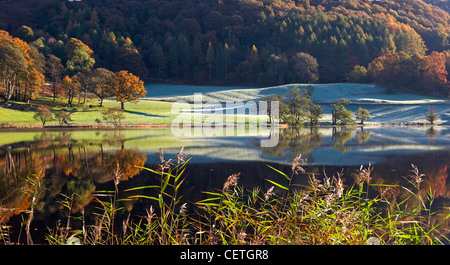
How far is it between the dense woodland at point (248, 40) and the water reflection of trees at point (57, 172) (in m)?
56.6

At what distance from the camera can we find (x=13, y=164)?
12617mm

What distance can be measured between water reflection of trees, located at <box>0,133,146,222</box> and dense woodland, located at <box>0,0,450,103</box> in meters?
56.6

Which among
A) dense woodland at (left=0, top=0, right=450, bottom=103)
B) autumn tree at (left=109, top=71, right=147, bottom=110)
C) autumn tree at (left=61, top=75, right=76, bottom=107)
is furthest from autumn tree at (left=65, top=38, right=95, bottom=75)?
autumn tree at (left=109, top=71, right=147, bottom=110)

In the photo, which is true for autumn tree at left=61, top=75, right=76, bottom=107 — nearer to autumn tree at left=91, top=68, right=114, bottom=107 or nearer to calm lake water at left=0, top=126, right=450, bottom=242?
autumn tree at left=91, top=68, right=114, bottom=107

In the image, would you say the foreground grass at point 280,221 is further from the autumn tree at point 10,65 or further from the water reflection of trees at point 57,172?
Result: the autumn tree at point 10,65

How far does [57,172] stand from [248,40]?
101 metres

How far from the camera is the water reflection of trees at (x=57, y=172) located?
7.55 meters

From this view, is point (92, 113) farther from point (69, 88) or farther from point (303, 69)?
point (303, 69)

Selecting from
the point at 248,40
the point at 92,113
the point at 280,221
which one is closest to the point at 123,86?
the point at 92,113

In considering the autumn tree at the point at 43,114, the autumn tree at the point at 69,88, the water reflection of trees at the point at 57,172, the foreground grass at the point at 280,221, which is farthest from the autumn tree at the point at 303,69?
the foreground grass at the point at 280,221

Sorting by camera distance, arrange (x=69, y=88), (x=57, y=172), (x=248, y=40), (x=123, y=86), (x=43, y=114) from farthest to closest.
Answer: (x=248, y=40) < (x=123, y=86) < (x=69, y=88) < (x=43, y=114) < (x=57, y=172)

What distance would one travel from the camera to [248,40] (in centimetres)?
10631

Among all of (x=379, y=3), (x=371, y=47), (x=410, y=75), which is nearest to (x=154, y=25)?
(x=371, y=47)
